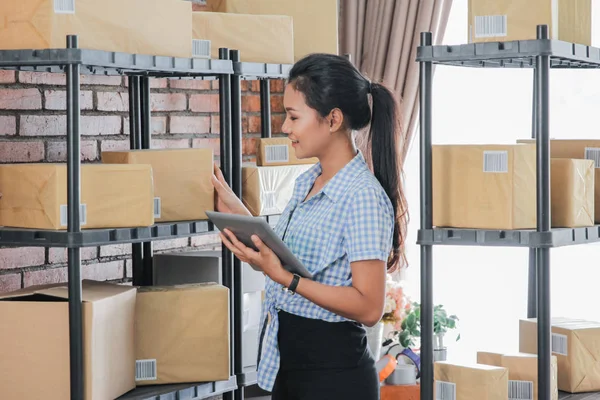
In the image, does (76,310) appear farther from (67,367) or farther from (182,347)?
(182,347)

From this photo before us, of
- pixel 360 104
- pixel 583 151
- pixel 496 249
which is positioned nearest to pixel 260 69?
pixel 360 104

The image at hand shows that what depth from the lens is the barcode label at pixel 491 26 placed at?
8.00ft

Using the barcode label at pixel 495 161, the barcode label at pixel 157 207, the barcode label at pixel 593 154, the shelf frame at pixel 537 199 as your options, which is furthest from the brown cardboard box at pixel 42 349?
the barcode label at pixel 593 154

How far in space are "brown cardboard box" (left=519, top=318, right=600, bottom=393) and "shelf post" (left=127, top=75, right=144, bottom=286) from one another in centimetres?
130

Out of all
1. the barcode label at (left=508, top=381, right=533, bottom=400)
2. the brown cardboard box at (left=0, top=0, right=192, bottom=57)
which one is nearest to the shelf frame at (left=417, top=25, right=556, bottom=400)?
the barcode label at (left=508, top=381, right=533, bottom=400)

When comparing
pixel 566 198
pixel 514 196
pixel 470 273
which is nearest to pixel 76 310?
pixel 514 196

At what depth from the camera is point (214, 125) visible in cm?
368

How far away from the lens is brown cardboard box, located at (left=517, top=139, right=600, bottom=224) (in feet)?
8.96

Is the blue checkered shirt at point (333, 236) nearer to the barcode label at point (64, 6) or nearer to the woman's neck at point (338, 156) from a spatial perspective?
the woman's neck at point (338, 156)

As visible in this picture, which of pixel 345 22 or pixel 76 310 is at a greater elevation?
pixel 345 22

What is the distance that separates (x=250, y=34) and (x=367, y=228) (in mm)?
1079

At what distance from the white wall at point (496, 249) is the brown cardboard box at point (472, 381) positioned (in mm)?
1339

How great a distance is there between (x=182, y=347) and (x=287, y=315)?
1.77 feet

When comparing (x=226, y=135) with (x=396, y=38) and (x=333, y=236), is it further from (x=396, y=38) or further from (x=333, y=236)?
(x=396, y=38)
